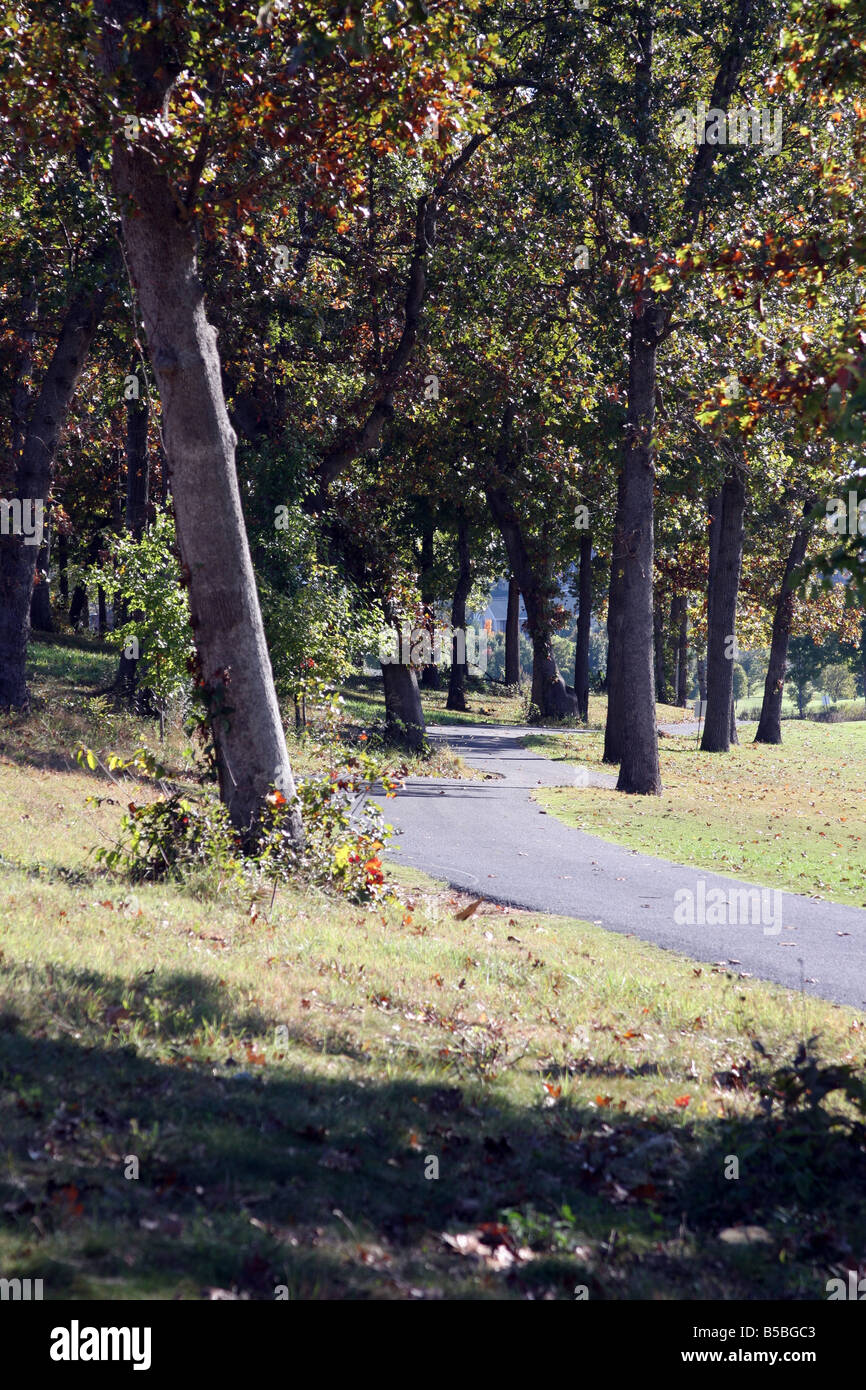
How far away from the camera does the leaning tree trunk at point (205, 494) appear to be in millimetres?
9773

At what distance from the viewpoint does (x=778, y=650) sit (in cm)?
4212

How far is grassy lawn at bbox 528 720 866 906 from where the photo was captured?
14695 millimetres

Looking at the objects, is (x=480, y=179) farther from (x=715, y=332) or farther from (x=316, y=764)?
(x=316, y=764)

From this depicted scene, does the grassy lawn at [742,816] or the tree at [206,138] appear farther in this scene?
the grassy lawn at [742,816]

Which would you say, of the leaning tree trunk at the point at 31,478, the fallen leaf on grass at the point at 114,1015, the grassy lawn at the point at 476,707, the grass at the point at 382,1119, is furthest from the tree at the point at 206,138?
the grassy lawn at the point at 476,707

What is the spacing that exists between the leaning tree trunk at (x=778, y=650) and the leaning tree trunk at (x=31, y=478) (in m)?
26.3

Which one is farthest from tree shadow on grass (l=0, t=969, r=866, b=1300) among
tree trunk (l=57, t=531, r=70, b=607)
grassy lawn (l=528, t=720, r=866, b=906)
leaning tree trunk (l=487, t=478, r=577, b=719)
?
tree trunk (l=57, t=531, r=70, b=607)

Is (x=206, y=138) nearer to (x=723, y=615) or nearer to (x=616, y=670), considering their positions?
(x=616, y=670)

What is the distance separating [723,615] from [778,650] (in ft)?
28.6

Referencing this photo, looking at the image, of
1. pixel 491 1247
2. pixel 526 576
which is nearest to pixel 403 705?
pixel 526 576

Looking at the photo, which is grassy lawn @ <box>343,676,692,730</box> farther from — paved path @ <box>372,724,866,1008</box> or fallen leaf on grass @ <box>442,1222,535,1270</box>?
fallen leaf on grass @ <box>442,1222,535,1270</box>

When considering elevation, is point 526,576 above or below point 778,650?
above

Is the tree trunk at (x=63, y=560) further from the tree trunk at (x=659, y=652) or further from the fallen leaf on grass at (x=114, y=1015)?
the fallen leaf on grass at (x=114, y=1015)
